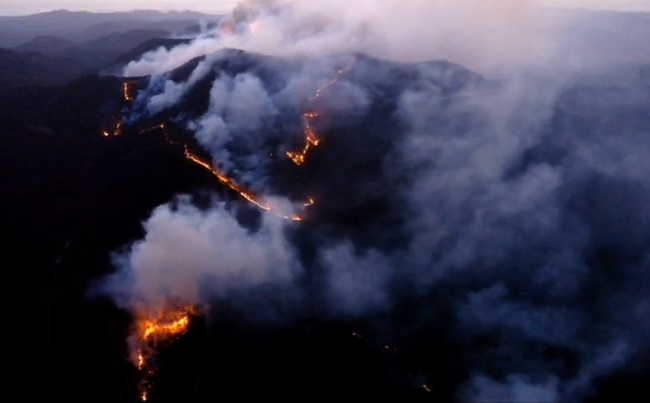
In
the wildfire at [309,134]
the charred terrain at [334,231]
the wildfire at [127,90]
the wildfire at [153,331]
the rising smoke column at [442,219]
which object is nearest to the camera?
the charred terrain at [334,231]

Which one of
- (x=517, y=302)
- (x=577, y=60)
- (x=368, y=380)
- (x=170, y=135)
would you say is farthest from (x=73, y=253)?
(x=577, y=60)

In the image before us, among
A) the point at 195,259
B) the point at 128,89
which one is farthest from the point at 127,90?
the point at 195,259

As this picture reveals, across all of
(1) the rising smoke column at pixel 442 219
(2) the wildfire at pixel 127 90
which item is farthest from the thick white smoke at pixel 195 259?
(2) the wildfire at pixel 127 90

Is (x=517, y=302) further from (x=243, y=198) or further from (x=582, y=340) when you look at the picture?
(x=243, y=198)

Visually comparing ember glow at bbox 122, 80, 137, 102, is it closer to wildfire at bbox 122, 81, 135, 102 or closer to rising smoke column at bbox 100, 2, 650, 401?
wildfire at bbox 122, 81, 135, 102

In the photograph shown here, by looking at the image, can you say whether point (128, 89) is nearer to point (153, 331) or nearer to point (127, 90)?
point (127, 90)

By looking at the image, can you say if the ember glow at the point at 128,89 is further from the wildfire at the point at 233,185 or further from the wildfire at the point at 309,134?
the wildfire at the point at 309,134

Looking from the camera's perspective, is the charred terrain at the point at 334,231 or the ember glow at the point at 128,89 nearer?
the charred terrain at the point at 334,231
